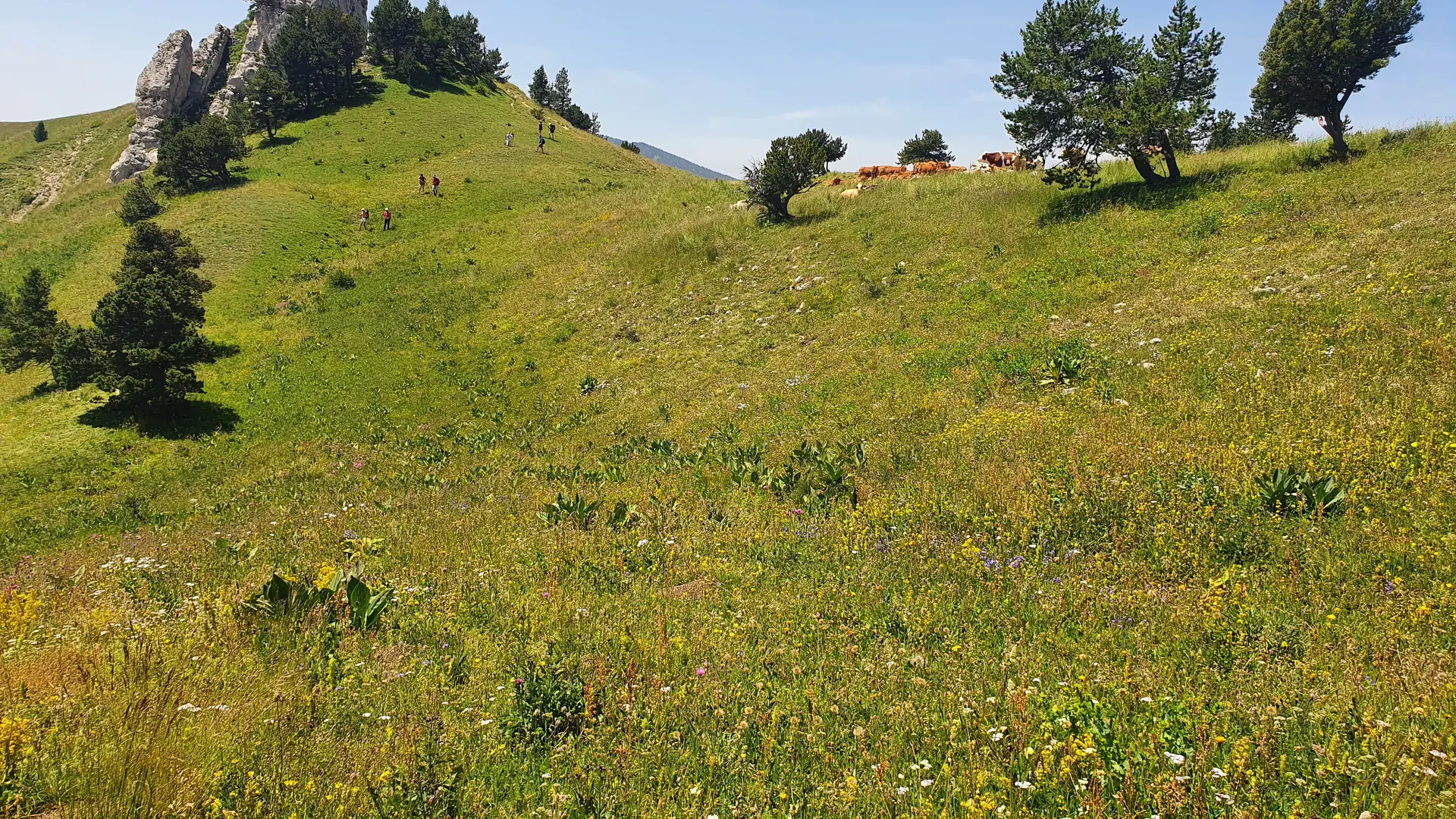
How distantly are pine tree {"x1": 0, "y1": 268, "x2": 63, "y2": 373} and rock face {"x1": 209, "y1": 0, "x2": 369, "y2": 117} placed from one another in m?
52.3

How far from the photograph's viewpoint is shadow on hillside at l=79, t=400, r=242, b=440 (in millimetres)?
21750

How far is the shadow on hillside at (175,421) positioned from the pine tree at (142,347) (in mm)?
375

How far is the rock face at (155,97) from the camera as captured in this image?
201 feet

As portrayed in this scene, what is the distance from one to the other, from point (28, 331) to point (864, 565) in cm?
4011

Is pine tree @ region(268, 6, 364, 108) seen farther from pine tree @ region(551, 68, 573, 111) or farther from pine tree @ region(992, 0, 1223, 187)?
pine tree @ region(992, 0, 1223, 187)

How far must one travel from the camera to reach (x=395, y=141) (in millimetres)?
58438

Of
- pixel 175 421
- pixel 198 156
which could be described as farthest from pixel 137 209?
pixel 175 421

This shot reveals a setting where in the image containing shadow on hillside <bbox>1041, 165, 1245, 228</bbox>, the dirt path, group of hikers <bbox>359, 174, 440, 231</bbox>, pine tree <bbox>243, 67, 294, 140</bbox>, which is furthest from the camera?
the dirt path

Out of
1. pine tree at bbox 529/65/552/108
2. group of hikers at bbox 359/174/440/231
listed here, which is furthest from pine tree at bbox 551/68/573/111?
group of hikers at bbox 359/174/440/231

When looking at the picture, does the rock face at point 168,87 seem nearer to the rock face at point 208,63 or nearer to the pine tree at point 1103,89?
the rock face at point 208,63

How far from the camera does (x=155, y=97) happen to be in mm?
67875

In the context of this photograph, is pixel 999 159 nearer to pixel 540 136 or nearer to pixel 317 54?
pixel 540 136

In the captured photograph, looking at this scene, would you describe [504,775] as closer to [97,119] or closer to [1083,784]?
[1083,784]

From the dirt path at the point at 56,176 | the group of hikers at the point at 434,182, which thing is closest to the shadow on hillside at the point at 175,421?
the group of hikers at the point at 434,182
